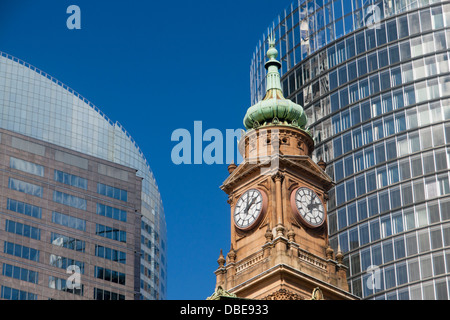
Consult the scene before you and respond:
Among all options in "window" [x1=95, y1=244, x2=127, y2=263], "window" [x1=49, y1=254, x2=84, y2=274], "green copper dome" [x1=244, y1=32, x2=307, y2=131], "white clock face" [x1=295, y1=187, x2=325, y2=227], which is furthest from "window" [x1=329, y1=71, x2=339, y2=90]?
"white clock face" [x1=295, y1=187, x2=325, y2=227]

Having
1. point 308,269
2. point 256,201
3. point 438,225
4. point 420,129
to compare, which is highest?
point 420,129

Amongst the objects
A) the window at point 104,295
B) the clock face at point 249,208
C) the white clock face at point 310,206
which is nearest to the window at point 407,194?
the window at point 104,295

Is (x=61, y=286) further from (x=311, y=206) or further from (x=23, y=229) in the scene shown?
(x=311, y=206)

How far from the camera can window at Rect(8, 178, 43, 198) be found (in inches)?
5246

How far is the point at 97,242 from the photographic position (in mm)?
136875

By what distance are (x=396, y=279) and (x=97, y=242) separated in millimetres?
37583

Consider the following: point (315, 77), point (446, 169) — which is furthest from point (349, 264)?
point (315, 77)

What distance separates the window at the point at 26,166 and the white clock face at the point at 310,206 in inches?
2319

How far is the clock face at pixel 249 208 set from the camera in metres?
82.4

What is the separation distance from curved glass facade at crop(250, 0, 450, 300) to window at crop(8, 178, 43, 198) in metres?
33.7

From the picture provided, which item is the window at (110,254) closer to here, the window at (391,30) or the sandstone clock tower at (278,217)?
the window at (391,30)

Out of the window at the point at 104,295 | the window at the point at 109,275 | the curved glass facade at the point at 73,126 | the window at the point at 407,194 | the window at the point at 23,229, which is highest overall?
the curved glass facade at the point at 73,126
